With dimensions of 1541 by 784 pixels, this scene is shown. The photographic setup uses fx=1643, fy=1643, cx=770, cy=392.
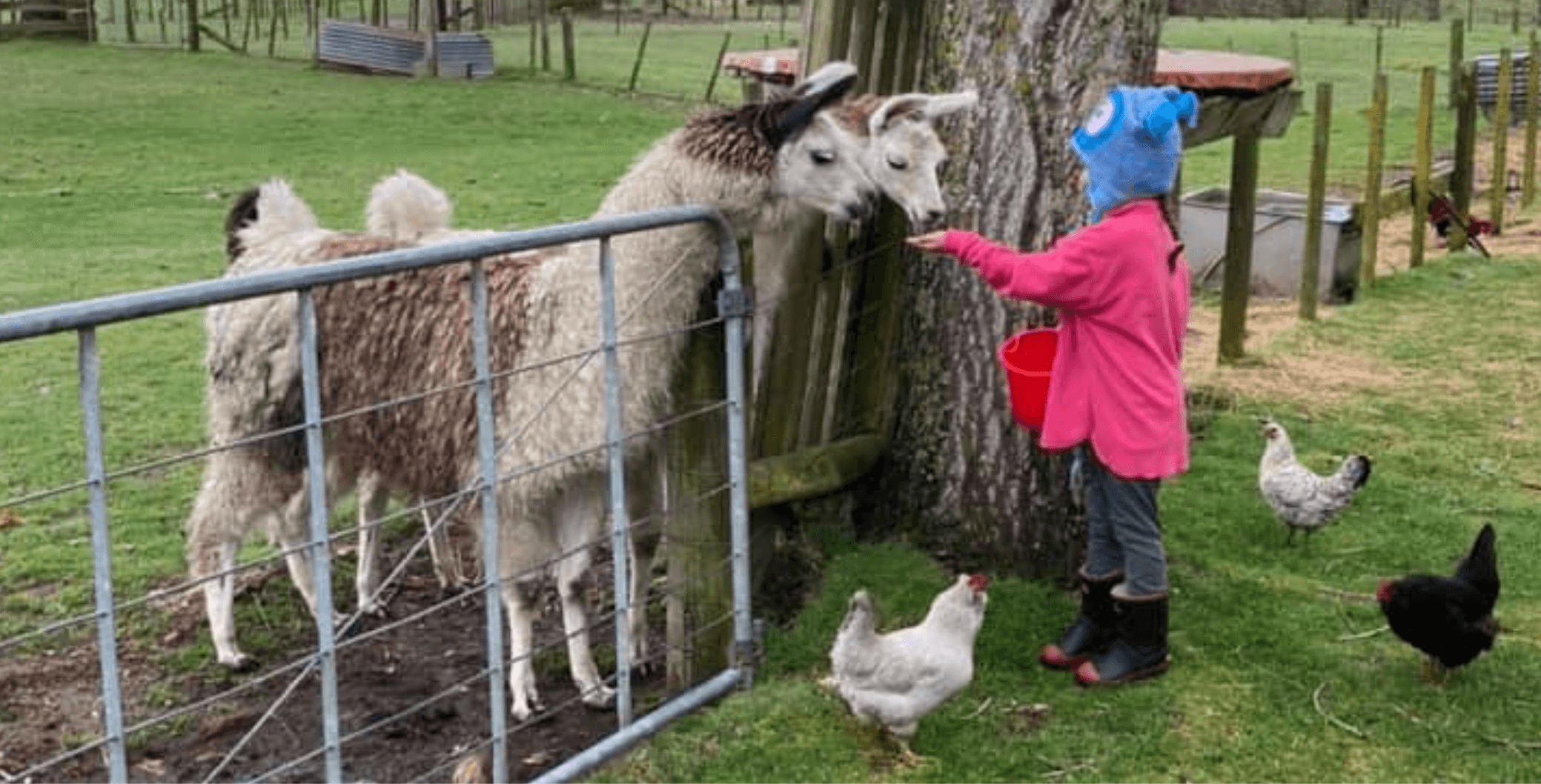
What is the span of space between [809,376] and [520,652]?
124 centimetres

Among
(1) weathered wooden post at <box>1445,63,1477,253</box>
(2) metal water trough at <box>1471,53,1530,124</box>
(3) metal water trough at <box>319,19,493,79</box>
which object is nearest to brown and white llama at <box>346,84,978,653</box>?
(1) weathered wooden post at <box>1445,63,1477,253</box>

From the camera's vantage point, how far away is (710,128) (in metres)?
4.86

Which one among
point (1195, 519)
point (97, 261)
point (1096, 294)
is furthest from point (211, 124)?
point (1096, 294)

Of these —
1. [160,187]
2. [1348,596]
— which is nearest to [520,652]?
[1348,596]

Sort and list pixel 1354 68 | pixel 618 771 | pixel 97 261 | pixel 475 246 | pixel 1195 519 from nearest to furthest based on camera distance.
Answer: pixel 475 246 < pixel 618 771 < pixel 1195 519 < pixel 97 261 < pixel 1354 68

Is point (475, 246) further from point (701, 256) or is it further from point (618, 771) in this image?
point (618, 771)

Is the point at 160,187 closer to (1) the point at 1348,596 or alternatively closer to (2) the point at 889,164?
(2) the point at 889,164

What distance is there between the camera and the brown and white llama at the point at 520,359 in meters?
4.71

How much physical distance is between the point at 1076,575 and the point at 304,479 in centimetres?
258

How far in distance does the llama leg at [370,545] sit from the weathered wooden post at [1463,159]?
1082 centimetres

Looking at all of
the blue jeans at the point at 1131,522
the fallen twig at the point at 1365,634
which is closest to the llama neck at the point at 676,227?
the blue jeans at the point at 1131,522

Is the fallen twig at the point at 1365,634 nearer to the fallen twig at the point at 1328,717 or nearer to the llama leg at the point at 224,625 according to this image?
the fallen twig at the point at 1328,717

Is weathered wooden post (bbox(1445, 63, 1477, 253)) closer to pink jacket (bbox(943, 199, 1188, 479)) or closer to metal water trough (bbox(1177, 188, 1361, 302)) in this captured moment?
metal water trough (bbox(1177, 188, 1361, 302))

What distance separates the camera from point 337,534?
141 inches
